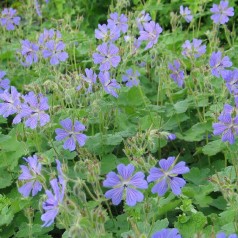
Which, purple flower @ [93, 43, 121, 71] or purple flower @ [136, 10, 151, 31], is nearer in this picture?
purple flower @ [93, 43, 121, 71]

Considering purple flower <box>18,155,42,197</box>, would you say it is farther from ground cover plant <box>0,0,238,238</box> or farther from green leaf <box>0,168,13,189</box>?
green leaf <box>0,168,13,189</box>

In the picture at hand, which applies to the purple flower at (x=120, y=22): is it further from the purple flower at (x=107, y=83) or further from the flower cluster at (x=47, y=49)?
the purple flower at (x=107, y=83)

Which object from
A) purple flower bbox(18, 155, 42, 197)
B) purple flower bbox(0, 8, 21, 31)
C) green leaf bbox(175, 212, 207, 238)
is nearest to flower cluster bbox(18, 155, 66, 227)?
purple flower bbox(18, 155, 42, 197)

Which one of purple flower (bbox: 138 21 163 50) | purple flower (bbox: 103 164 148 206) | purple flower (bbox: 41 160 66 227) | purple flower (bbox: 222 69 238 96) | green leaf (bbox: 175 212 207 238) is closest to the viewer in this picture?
purple flower (bbox: 41 160 66 227)

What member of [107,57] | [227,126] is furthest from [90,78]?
[227,126]

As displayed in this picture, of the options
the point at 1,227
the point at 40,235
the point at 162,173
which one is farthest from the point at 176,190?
the point at 1,227

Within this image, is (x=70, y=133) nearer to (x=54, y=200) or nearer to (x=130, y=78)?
(x=54, y=200)

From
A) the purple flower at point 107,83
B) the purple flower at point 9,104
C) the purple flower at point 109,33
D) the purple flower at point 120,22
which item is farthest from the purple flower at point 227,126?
the purple flower at point 120,22
